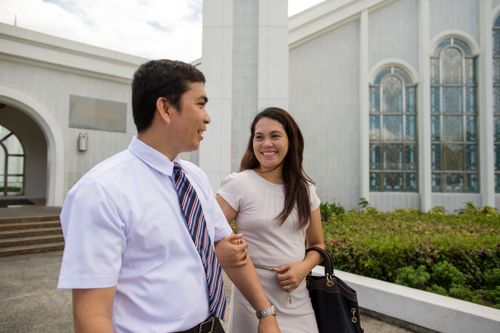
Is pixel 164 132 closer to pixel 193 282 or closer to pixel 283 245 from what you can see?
pixel 193 282

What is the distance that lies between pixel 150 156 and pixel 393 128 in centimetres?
1084

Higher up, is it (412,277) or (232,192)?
(232,192)

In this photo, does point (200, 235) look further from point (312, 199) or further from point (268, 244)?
point (312, 199)

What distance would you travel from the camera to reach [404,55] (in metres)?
10.6

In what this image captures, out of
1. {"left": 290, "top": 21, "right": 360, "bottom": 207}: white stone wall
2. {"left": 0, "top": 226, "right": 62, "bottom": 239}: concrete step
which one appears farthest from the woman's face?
{"left": 290, "top": 21, "right": 360, "bottom": 207}: white stone wall

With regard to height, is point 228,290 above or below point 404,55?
below

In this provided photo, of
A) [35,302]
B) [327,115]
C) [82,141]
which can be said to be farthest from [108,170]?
[82,141]

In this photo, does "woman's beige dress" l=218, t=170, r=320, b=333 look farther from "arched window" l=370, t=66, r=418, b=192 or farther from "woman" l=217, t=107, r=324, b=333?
"arched window" l=370, t=66, r=418, b=192

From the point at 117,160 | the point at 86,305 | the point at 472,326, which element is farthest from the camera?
the point at 472,326

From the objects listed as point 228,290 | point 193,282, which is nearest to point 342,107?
point 228,290

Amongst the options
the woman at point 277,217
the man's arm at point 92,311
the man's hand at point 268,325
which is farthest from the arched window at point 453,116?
the man's arm at point 92,311

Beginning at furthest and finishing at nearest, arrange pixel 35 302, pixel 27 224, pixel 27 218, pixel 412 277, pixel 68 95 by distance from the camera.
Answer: pixel 68 95, pixel 27 218, pixel 27 224, pixel 35 302, pixel 412 277

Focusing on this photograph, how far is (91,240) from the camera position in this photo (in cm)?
88

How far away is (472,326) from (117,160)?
2963mm
